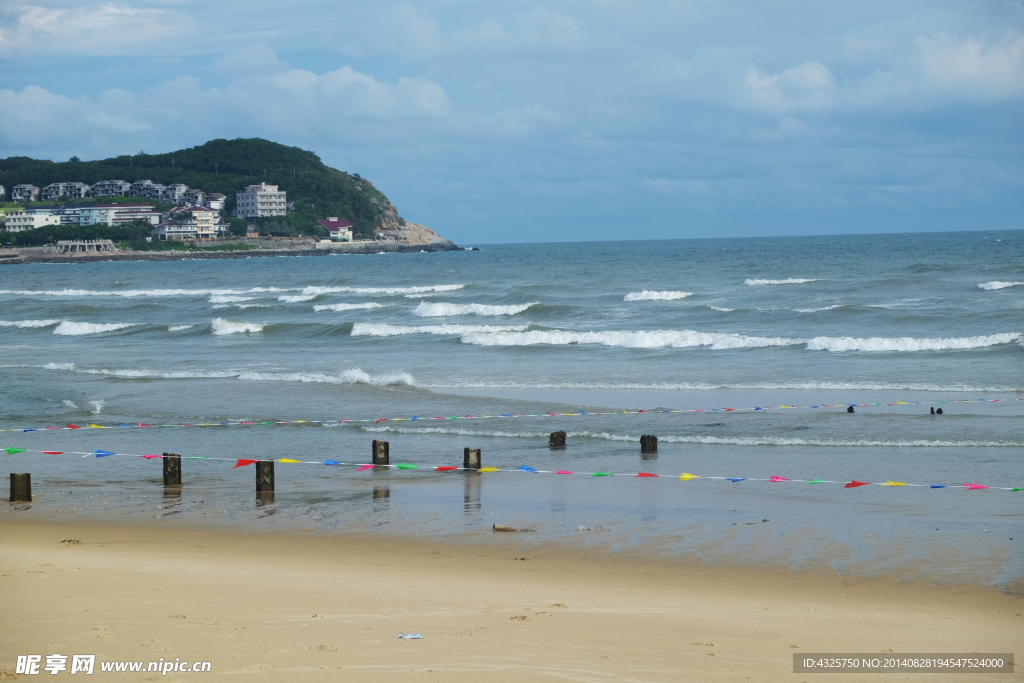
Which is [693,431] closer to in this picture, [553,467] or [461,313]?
[553,467]

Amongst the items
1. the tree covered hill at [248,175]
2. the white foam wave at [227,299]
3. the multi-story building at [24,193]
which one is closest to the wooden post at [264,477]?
the white foam wave at [227,299]

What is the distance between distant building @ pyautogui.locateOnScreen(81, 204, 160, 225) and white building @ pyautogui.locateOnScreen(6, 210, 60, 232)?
4442 millimetres

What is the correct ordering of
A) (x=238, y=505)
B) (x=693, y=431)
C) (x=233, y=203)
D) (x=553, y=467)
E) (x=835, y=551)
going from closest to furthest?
(x=835, y=551) → (x=238, y=505) → (x=553, y=467) → (x=693, y=431) → (x=233, y=203)

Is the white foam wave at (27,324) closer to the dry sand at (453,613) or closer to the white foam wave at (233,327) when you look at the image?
the white foam wave at (233,327)

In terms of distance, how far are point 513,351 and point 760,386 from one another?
28.2 ft

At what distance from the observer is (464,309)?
4103 cm

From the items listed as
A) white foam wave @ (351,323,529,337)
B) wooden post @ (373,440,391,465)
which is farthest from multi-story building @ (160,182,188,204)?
Answer: wooden post @ (373,440,391,465)

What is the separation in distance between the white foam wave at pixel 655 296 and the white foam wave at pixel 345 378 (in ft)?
72.1

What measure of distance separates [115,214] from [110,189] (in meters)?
29.8

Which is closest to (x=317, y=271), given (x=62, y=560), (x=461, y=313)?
(x=461, y=313)

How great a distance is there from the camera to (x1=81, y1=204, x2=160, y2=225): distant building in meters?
141

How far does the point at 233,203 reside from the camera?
15575 centimetres

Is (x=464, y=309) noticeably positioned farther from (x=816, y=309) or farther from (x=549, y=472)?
(x=549, y=472)

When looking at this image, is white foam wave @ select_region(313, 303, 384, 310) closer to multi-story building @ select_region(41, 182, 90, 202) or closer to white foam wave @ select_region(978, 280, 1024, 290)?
white foam wave @ select_region(978, 280, 1024, 290)
